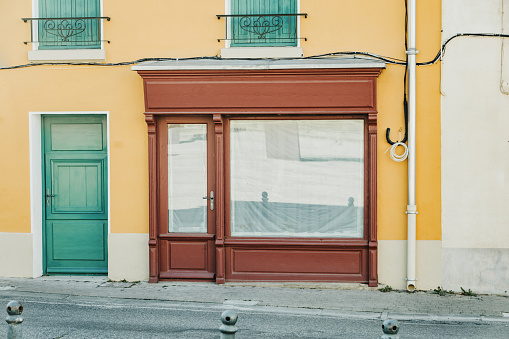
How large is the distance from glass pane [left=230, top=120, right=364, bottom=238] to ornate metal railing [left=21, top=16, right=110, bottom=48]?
2.62 metres

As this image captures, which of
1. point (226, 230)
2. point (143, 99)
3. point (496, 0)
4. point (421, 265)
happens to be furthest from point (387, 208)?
point (143, 99)

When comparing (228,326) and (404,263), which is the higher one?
(228,326)

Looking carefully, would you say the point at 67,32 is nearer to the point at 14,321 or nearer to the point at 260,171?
the point at 260,171

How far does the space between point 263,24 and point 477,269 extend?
193 inches

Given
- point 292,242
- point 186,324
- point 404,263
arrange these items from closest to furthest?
point 186,324 < point 404,263 < point 292,242

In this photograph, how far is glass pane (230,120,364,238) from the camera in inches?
402

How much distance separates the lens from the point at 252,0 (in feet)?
33.8

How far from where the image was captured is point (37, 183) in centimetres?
1075

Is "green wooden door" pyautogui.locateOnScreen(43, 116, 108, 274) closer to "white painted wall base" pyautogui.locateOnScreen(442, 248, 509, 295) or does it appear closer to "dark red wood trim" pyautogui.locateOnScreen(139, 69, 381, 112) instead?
"dark red wood trim" pyautogui.locateOnScreen(139, 69, 381, 112)

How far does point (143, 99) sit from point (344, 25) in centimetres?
330

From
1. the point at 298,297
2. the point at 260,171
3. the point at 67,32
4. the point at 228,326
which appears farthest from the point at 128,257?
the point at 228,326

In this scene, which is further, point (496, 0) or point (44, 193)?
point (44, 193)

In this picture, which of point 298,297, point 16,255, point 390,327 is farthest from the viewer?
point 16,255

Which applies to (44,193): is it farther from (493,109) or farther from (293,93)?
(493,109)
